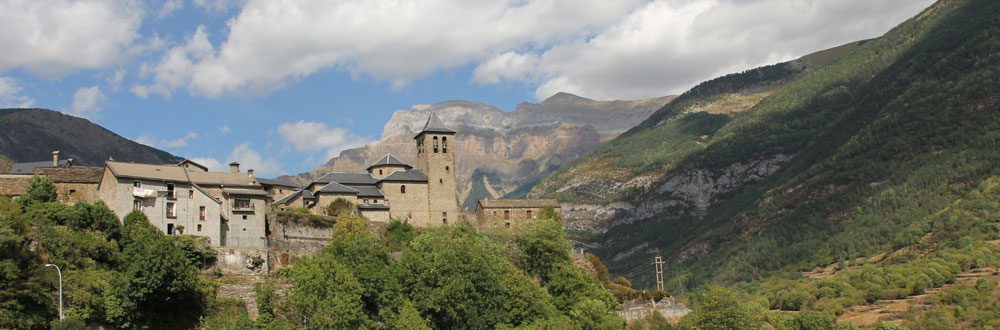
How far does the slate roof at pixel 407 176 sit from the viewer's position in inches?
2980

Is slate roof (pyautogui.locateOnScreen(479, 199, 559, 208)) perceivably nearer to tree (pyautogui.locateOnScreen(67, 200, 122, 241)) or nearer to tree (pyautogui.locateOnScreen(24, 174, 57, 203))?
tree (pyautogui.locateOnScreen(67, 200, 122, 241))

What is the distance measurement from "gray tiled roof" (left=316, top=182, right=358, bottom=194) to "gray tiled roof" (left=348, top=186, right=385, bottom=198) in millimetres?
946

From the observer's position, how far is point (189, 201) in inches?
2202

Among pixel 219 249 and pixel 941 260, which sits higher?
pixel 219 249

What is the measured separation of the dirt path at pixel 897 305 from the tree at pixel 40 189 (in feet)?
342

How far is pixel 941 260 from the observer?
413 ft

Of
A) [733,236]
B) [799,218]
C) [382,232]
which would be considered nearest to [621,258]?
[733,236]

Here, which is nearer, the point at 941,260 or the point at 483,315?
the point at 483,315

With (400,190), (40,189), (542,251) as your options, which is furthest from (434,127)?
(40,189)

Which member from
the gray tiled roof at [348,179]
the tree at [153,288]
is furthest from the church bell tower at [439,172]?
the tree at [153,288]

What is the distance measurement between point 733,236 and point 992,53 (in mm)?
70421

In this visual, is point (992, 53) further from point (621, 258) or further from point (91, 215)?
point (91, 215)

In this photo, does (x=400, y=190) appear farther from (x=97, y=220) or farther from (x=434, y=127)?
(x=97, y=220)

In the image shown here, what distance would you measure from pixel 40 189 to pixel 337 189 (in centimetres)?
2522
